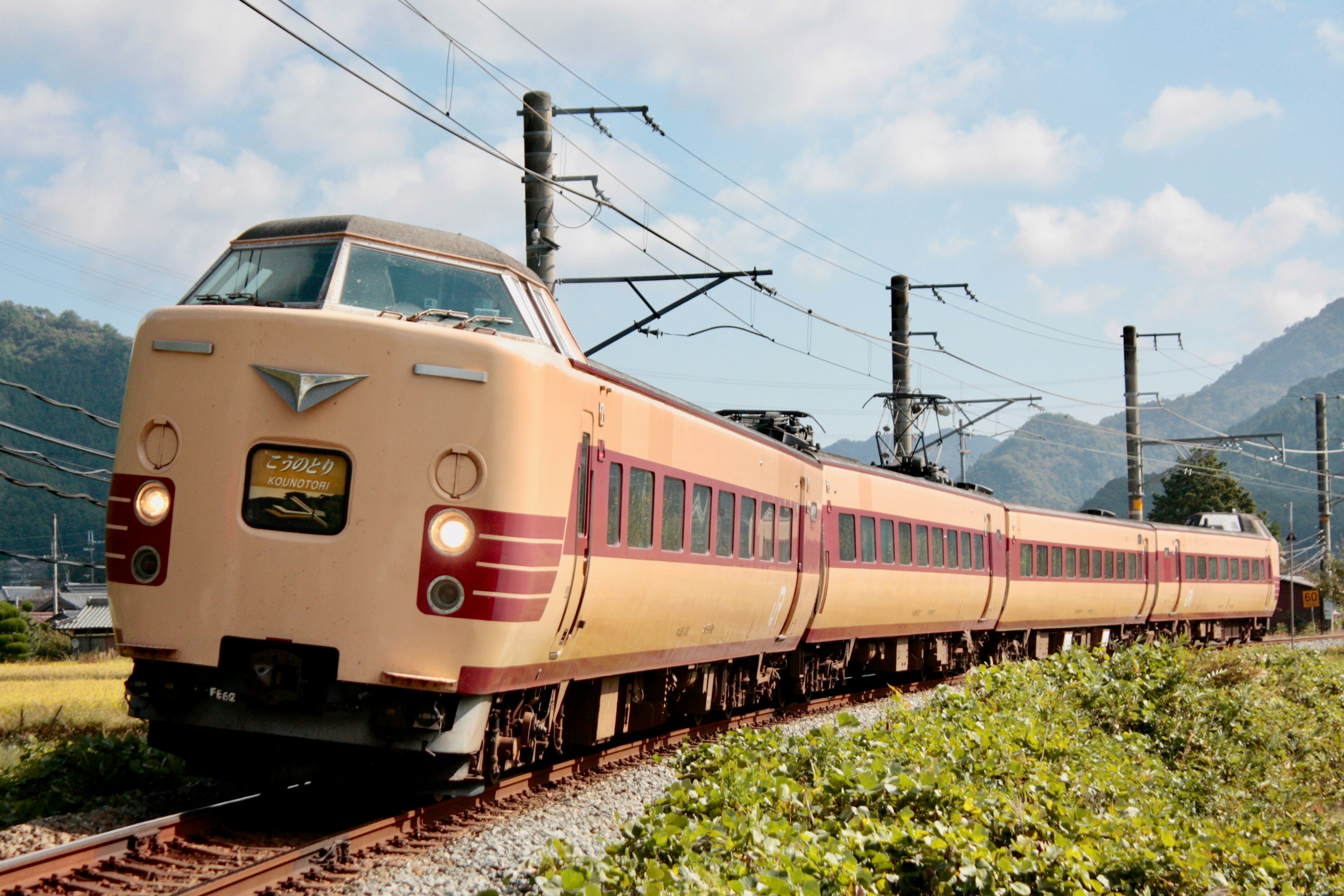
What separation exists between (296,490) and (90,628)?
59958mm

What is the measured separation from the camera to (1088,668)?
15.6 m

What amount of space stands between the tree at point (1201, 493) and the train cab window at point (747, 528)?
58.4 meters

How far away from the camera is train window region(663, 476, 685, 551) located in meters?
9.70

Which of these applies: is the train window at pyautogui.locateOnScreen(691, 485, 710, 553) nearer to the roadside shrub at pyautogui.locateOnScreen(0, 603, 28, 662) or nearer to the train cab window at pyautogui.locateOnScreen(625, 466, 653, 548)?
the train cab window at pyautogui.locateOnScreen(625, 466, 653, 548)

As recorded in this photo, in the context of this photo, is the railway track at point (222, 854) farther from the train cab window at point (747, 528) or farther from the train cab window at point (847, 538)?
the train cab window at point (847, 538)

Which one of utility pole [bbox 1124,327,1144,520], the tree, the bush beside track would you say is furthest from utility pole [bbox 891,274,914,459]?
the tree

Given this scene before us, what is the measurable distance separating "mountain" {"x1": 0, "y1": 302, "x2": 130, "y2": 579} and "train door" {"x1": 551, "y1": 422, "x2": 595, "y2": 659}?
2684 inches

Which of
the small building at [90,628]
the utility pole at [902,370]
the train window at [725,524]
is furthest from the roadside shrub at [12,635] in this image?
the train window at [725,524]

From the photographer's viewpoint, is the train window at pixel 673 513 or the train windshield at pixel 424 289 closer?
the train windshield at pixel 424 289

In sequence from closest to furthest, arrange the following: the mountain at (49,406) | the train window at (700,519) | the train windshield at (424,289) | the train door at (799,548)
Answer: the train windshield at (424,289)
the train window at (700,519)
the train door at (799,548)
the mountain at (49,406)

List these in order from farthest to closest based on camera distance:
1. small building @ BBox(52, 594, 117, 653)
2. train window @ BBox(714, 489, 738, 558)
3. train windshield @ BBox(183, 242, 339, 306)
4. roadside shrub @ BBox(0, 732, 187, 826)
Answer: small building @ BBox(52, 594, 117, 653)
train window @ BBox(714, 489, 738, 558)
roadside shrub @ BBox(0, 732, 187, 826)
train windshield @ BBox(183, 242, 339, 306)

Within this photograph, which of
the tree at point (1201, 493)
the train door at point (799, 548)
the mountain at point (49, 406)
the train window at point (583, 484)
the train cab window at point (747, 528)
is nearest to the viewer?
the train window at point (583, 484)

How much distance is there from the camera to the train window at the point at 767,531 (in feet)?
40.9

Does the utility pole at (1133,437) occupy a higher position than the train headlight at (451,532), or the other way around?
the utility pole at (1133,437)
